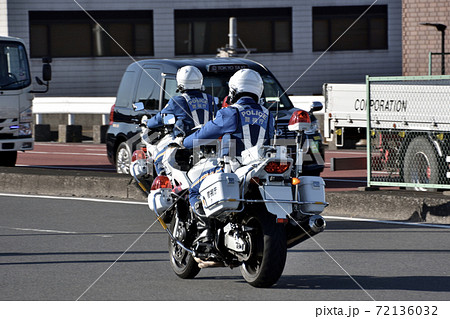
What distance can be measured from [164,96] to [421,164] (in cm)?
417

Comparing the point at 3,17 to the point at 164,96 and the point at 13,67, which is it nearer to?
the point at 13,67

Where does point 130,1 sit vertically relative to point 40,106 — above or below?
above

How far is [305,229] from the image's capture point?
865 cm

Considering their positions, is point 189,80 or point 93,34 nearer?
point 189,80

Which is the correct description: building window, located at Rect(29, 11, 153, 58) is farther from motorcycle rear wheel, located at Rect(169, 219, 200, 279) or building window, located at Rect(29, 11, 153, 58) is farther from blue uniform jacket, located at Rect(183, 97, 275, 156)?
blue uniform jacket, located at Rect(183, 97, 275, 156)

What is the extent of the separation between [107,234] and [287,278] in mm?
3757

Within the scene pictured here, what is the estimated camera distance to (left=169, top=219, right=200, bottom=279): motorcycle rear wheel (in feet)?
30.1

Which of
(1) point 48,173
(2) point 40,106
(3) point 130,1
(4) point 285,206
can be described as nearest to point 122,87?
(1) point 48,173

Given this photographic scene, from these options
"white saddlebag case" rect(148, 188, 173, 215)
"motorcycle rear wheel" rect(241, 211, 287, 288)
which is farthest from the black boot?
"white saddlebag case" rect(148, 188, 173, 215)

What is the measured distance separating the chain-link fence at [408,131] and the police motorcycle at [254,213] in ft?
19.9

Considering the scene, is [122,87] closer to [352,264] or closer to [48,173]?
[48,173]

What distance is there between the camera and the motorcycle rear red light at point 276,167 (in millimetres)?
8297

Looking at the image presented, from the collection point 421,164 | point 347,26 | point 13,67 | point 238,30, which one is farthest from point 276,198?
point 347,26

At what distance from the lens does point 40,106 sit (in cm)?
3341
